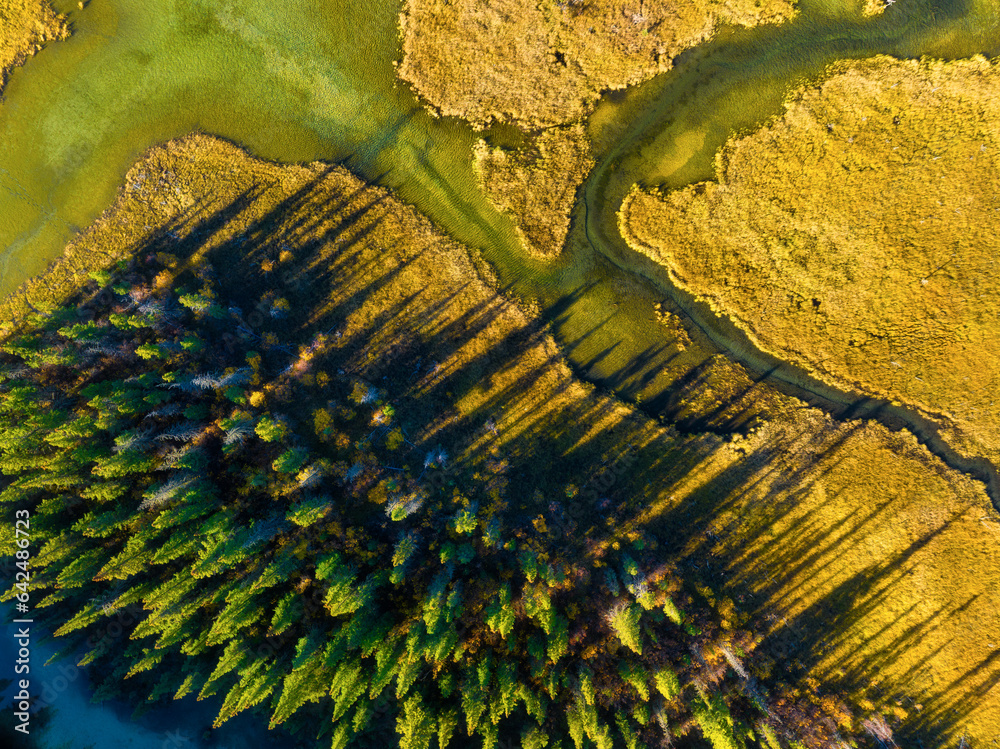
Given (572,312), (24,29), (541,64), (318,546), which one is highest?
(24,29)

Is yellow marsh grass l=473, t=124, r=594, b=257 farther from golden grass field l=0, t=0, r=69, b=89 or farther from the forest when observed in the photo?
golden grass field l=0, t=0, r=69, b=89

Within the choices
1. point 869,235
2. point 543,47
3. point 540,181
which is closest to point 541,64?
point 543,47

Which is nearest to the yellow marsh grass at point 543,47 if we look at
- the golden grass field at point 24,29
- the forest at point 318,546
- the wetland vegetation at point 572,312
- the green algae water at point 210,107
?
the wetland vegetation at point 572,312

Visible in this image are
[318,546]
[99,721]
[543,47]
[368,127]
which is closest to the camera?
[318,546]

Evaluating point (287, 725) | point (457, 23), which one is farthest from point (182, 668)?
point (457, 23)

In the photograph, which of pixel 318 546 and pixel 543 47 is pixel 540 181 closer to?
pixel 543 47

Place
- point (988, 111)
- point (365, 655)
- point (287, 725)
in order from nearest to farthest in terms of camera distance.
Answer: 1. point (365, 655)
2. point (287, 725)
3. point (988, 111)

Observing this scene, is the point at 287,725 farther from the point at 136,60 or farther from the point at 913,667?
the point at 136,60

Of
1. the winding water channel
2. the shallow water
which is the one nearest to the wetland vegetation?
the winding water channel
